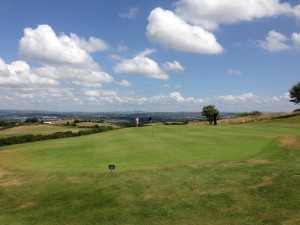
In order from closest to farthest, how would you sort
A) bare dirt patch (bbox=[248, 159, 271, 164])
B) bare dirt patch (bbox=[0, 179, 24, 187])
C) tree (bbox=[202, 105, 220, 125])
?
bare dirt patch (bbox=[0, 179, 24, 187]) → bare dirt patch (bbox=[248, 159, 271, 164]) → tree (bbox=[202, 105, 220, 125])

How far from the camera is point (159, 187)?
59.9ft

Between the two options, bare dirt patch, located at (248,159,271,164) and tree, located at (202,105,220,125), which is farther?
tree, located at (202,105,220,125)

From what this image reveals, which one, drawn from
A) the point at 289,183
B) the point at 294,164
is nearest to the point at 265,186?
the point at 289,183

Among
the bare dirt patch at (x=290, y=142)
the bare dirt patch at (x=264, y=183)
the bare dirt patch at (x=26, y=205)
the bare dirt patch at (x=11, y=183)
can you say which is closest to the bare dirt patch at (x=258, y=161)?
the bare dirt patch at (x=264, y=183)

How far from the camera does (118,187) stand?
18.7 m

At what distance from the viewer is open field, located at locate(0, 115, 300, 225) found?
48.4ft

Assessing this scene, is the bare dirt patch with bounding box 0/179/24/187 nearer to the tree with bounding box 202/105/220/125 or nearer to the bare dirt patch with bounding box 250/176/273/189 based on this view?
the bare dirt patch with bounding box 250/176/273/189

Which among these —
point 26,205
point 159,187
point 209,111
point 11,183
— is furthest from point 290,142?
point 209,111

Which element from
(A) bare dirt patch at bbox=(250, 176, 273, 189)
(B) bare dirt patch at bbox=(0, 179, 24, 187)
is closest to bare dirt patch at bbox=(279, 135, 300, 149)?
(A) bare dirt patch at bbox=(250, 176, 273, 189)

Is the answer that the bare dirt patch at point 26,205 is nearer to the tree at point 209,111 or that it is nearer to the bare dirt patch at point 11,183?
the bare dirt patch at point 11,183

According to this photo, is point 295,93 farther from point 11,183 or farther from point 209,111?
point 11,183

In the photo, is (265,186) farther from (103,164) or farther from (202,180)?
(103,164)

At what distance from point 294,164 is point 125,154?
13003mm

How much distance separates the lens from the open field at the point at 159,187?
1476cm
